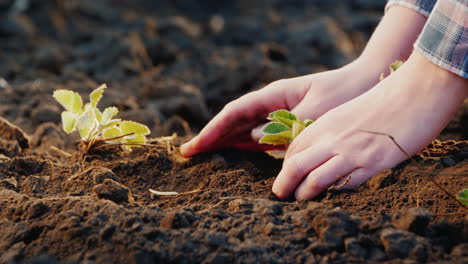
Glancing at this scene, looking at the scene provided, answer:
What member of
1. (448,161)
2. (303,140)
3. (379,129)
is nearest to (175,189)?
(303,140)

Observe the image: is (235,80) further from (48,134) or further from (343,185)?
(343,185)

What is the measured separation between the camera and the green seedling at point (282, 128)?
216 centimetres

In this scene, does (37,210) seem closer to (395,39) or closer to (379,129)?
(379,129)

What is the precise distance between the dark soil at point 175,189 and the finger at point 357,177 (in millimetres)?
31

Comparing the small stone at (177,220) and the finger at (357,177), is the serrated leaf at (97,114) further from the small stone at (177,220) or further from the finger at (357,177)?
the finger at (357,177)

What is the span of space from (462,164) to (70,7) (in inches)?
209

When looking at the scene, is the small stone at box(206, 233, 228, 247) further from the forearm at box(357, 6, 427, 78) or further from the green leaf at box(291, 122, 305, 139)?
the forearm at box(357, 6, 427, 78)

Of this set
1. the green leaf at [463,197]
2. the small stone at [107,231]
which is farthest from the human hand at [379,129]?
the small stone at [107,231]

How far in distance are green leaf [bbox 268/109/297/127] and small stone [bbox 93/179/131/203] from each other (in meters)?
0.68

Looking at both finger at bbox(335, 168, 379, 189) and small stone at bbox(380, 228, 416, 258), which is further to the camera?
finger at bbox(335, 168, 379, 189)

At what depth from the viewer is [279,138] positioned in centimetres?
220

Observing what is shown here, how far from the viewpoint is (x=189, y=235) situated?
61.9 inches

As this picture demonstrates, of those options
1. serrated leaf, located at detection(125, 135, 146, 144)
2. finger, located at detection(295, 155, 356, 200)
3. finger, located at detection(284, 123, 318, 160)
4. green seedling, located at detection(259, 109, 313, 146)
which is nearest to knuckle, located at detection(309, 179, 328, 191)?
finger, located at detection(295, 155, 356, 200)

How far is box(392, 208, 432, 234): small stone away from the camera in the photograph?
1.56 m
